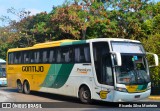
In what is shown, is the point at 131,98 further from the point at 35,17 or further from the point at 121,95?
the point at 35,17

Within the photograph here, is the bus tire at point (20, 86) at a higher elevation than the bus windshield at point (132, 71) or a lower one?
lower

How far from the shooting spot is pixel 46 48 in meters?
18.8

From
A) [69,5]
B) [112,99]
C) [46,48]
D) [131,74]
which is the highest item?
[69,5]

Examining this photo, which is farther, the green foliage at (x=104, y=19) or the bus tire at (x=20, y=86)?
the green foliage at (x=104, y=19)

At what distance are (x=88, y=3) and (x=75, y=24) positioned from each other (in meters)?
2.31

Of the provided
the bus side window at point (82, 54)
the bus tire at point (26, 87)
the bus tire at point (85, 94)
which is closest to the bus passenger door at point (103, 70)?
the bus side window at point (82, 54)

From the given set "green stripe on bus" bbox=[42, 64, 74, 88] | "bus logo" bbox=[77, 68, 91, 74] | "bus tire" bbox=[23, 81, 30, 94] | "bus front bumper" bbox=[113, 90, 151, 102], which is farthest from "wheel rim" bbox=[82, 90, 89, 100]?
"bus tire" bbox=[23, 81, 30, 94]

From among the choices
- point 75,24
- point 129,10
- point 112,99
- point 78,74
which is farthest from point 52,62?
point 129,10

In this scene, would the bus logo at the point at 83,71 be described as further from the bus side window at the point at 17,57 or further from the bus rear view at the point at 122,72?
the bus side window at the point at 17,57

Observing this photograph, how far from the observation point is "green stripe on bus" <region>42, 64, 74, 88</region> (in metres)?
16.7

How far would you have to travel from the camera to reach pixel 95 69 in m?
14.6

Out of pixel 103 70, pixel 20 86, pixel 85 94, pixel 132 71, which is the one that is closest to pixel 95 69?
pixel 103 70

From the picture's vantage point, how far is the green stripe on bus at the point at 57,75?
16.7m

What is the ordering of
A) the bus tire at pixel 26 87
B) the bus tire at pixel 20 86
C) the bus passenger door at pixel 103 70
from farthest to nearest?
the bus tire at pixel 20 86 < the bus tire at pixel 26 87 < the bus passenger door at pixel 103 70
